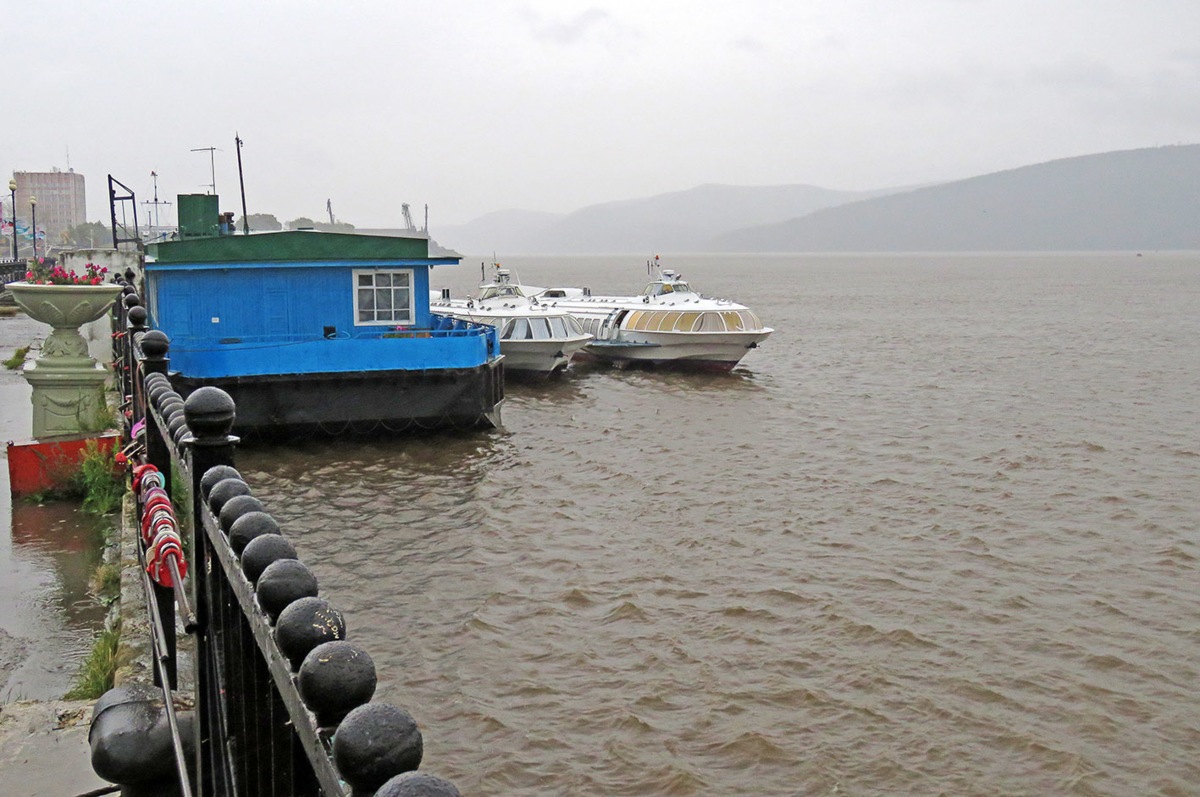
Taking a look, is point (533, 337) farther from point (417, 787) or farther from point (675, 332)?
point (417, 787)

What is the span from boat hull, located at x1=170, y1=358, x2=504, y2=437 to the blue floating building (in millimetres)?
23

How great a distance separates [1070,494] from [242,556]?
65.0 ft

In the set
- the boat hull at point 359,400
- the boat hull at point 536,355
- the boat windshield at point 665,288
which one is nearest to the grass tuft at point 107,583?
the boat hull at point 359,400

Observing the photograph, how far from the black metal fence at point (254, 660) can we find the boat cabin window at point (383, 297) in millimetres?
18268

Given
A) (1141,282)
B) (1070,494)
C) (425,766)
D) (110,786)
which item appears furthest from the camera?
(1141,282)

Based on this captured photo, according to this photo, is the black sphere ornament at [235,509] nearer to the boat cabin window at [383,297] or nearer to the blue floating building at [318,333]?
the blue floating building at [318,333]

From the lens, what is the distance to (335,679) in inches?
80.4

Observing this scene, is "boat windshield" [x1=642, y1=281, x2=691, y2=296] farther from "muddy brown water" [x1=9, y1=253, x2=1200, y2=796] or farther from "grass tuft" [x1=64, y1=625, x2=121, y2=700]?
"grass tuft" [x1=64, y1=625, x2=121, y2=700]

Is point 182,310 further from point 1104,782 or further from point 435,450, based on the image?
point 1104,782

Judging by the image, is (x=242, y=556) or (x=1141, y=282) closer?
(x=242, y=556)

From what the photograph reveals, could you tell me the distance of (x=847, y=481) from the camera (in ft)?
68.4

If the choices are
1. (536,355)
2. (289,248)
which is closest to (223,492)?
(289,248)

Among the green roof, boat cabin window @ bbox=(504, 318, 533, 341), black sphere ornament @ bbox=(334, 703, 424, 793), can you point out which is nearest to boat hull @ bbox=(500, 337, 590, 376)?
boat cabin window @ bbox=(504, 318, 533, 341)

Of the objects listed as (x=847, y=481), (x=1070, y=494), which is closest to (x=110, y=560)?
(x=847, y=481)
